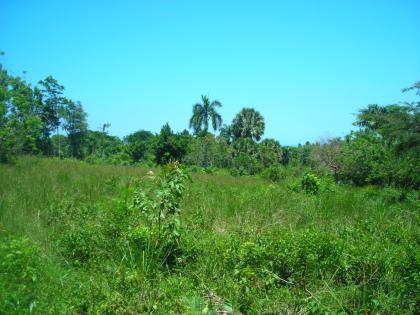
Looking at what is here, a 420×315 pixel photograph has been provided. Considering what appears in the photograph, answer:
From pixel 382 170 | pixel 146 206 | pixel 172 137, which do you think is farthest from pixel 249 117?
pixel 146 206

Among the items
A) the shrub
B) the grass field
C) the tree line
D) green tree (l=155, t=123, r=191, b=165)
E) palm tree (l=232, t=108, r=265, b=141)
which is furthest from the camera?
palm tree (l=232, t=108, r=265, b=141)

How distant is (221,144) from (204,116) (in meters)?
5.60

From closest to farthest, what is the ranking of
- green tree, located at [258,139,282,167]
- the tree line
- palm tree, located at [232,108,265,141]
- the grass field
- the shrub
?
the grass field
the tree line
the shrub
green tree, located at [258,139,282,167]
palm tree, located at [232,108,265,141]

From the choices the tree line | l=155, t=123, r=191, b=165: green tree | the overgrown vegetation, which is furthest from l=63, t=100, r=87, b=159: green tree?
the overgrown vegetation

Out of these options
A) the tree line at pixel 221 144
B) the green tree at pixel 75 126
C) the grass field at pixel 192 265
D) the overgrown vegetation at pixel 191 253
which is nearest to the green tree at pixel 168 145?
the tree line at pixel 221 144

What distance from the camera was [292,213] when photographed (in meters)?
6.50

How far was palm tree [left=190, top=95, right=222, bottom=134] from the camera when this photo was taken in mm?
40125

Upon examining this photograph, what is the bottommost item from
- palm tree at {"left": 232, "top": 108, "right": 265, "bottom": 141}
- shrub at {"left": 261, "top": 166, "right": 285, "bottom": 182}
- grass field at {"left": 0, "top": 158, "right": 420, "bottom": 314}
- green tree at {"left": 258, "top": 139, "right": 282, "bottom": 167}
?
grass field at {"left": 0, "top": 158, "right": 420, "bottom": 314}

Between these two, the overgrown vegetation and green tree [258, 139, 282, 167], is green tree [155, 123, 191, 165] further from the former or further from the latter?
the overgrown vegetation

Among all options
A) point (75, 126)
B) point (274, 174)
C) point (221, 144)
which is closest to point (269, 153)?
point (221, 144)

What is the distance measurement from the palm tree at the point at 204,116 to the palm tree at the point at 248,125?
A: 304 cm

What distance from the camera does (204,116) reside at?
40.7 meters

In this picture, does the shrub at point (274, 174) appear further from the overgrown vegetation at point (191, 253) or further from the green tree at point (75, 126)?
the green tree at point (75, 126)

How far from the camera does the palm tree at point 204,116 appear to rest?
40.1m
